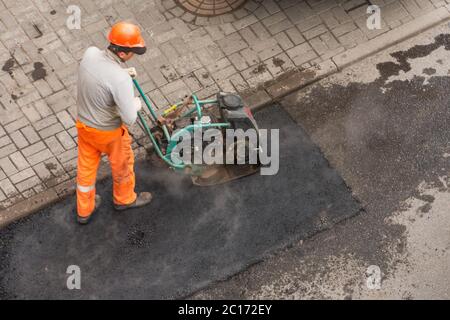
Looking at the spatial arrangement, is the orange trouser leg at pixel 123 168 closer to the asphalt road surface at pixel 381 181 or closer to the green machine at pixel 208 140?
the green machine at pixel 208 140

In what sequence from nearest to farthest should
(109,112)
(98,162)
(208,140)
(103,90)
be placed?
(103,90), (109,112), (98,162), (208,140)

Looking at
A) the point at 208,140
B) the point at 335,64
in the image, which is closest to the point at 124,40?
the point at 208,140

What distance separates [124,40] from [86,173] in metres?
1.44

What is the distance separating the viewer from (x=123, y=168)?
20.2 feet

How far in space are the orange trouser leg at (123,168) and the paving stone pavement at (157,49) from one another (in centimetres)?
68

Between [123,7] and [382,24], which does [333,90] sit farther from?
[123,7]

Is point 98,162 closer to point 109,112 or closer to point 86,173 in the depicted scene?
point 86,173

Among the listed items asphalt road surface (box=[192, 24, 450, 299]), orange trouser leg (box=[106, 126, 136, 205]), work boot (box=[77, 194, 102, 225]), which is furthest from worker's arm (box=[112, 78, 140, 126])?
asphalt road surface (box=[192, 24, 450, 299])

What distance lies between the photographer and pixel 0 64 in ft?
24.6

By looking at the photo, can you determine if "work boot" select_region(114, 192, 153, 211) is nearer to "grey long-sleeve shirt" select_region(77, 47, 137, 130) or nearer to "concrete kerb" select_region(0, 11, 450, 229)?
"concrete kerb" select_region(0, 11, 450, 229)

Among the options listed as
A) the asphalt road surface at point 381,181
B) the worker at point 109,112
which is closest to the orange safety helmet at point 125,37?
the worker at point 109,112

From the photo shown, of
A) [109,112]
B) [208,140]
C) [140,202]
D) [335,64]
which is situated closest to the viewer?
[109,112]

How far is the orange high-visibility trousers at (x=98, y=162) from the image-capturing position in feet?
19.1
